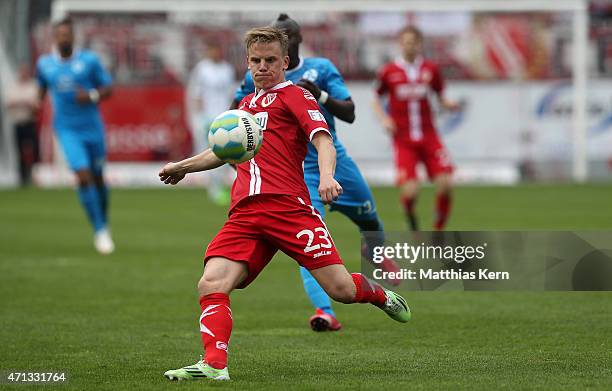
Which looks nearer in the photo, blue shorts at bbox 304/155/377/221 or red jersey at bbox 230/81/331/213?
red jersey at bbox 230/81/331/213

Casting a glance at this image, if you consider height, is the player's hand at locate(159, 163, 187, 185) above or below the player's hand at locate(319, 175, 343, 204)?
above

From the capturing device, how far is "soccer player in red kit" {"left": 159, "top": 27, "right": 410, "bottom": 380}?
21.5ft

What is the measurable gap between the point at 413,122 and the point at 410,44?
92 cm

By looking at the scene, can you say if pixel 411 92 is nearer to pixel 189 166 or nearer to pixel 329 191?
pixel 189 166

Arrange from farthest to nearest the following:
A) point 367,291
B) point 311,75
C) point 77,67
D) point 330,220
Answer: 1. point 330,220
2. point 77,67
3. point 311,75
4. point 367,291

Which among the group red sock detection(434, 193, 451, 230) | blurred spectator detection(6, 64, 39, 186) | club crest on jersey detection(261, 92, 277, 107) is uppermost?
club crest on jersey detection(261, 92, 277, 107)

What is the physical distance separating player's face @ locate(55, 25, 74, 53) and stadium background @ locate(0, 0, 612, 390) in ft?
7.88

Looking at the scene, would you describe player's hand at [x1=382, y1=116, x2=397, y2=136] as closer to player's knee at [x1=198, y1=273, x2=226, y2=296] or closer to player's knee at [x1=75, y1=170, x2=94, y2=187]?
player's knee at [x1=75, y1=170, x2=94, y2=187]

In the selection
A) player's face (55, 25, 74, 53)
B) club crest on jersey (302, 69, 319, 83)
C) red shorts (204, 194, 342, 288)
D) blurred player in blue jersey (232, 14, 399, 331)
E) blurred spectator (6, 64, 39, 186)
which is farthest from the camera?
blurred spectator (6, 64, 39, 186)

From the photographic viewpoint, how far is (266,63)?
676cm

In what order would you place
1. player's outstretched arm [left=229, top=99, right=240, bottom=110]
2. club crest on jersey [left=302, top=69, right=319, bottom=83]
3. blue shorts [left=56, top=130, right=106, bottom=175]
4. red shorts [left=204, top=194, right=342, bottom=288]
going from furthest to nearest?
blue shorts [left=56, top=130, right=106, bottom=175]
club crest on jersey [left=302, top=69, right=319, bottom=83]
player's outstretched arm [left=229, top=99, right=240, bottom=110]
red shorts [left=204, top=194, right=342, bottom=288]

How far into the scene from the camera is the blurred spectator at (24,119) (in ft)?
90.8

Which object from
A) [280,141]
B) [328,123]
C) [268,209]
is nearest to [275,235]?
[268,209]

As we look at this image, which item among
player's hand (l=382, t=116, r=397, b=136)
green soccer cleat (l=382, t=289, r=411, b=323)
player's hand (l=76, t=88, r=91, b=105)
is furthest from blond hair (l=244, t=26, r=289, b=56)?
player's hand (l=76, t=88, r=91, b=105)
